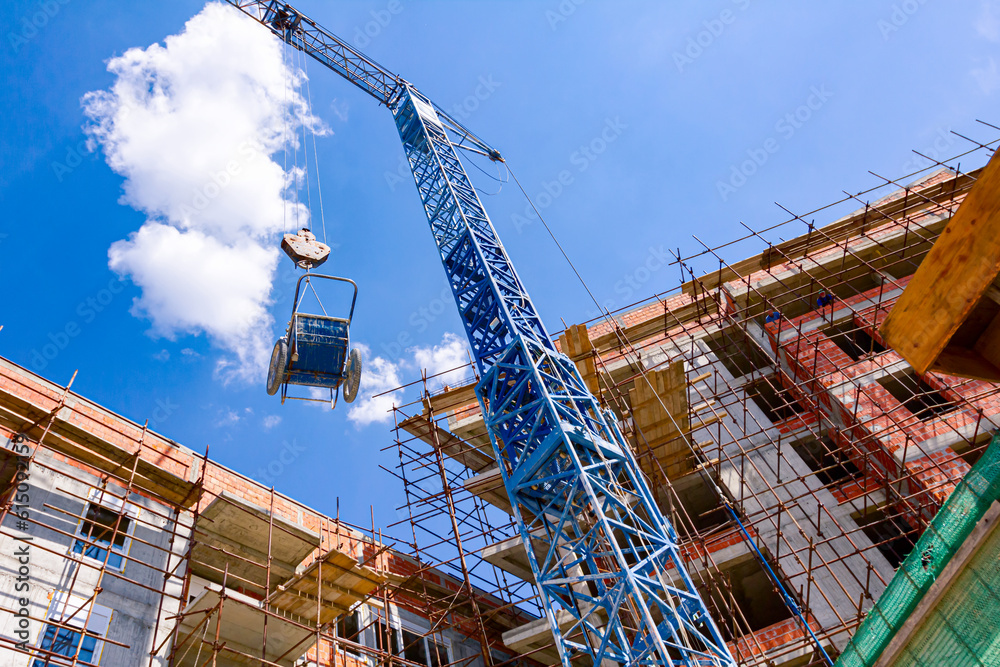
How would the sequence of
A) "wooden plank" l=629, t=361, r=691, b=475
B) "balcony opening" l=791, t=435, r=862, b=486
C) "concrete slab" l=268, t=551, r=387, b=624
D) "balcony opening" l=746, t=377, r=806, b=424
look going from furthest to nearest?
"balcony opening" l=746, t=377, r=806, b=424 → "balcony opening" l=791, t=435, r=862, b=486 → "wooden plank" l=629, t=361, r=691, b=475 → "concrete slab" l=268, t=551, r=387, b=624

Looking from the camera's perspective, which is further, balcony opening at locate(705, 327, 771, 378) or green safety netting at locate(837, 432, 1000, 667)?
balcony opening at locate(705, 327, 771, 378)

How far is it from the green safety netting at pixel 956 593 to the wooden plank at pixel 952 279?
1.57 metres

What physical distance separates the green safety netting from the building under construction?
18.1ft

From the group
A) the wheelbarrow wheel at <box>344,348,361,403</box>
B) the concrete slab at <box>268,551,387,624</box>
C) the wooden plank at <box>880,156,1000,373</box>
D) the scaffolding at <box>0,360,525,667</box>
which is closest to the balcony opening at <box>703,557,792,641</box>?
the scaffolding at <box>0,360,525,667</box>

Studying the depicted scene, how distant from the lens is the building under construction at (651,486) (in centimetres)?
1258

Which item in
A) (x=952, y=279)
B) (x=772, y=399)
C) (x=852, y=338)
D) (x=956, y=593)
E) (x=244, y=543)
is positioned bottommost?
(x=956, y=593)

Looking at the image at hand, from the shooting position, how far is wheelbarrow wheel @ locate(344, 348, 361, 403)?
616 inches

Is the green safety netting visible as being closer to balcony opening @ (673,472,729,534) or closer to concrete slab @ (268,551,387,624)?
concrete slab @ (268,551,387,624)

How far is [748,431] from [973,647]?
14354 millimetres

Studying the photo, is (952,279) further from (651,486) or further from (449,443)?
(449,443)

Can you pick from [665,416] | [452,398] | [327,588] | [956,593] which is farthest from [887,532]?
[956,593]

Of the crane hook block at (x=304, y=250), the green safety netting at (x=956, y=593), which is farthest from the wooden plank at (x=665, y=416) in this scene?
the green safety netting at (x=956, y=593)

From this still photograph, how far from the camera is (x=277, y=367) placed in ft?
49.8

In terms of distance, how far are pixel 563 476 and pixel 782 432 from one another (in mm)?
9002
